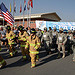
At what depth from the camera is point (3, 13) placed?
9203 mm

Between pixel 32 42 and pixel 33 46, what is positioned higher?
pixel 32 42

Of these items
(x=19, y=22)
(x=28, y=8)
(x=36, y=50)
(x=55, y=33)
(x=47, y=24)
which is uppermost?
(x=28, y=8)

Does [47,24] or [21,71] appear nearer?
[21,71]

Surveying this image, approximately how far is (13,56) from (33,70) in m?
2.73

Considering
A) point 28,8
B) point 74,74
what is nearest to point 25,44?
point 74,74

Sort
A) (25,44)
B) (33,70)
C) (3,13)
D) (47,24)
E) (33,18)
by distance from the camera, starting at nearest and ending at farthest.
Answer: (33,70) < (25,44) < (3,13) < (47,24) < (33,18)

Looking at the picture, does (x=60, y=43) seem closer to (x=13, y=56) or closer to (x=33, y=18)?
(x=13, y=56)

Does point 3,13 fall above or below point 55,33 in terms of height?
above

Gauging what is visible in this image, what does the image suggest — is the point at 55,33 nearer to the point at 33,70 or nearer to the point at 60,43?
the point at 60,43

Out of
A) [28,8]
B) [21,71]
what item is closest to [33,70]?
[21,71]

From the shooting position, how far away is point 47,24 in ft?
41.4

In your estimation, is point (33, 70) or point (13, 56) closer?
point (33, 70)

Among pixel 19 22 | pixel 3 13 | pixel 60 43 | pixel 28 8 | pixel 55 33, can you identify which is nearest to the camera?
pixel 60 43

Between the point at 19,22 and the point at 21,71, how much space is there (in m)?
23.8
